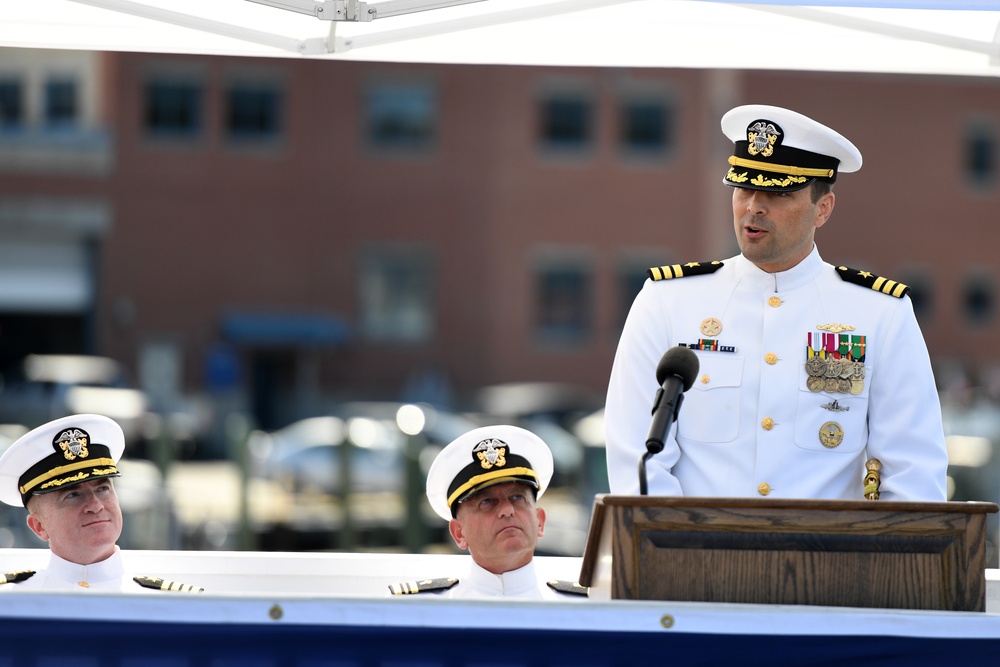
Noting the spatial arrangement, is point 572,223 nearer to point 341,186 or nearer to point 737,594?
point 341,186

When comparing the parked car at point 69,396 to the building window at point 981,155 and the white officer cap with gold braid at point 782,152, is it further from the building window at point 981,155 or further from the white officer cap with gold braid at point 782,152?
the building window at point 981,155

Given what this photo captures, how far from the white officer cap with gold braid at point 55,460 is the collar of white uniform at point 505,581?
1126mm

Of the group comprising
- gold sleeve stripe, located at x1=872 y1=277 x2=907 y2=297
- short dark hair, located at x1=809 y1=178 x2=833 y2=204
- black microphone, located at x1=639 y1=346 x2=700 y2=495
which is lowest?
black microphone, located at x1=639 y1=346 x2=700 y2=495

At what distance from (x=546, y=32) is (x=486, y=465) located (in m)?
1.44

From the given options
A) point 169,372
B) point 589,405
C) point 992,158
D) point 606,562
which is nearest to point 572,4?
point 606,562

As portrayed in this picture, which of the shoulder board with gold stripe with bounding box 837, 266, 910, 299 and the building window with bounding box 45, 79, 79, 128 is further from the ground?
the building window with bounding box 45, 79, 79, 128

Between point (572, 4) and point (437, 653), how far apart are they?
236 cm

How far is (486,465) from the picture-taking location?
427 cm

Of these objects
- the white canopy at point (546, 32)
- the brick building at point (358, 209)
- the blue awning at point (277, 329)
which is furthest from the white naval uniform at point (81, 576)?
the blue awning at point (277, 329)

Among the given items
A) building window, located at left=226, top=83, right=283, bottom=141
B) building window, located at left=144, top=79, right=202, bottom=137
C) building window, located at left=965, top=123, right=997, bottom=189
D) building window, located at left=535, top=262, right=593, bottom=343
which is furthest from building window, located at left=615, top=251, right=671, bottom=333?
building window, located at left=144, top=79, right=202, bottom=137

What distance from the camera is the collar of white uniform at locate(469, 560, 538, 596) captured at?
14.0 feet

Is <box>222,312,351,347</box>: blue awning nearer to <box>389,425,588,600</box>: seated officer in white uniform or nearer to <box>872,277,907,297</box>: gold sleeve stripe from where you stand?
<box>389,425,588,600</box>: seated officer in white uniform

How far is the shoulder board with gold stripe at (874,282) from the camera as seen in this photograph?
3.81 meters

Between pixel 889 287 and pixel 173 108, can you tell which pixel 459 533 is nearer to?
pixel 889 287
